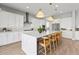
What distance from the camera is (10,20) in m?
6.12

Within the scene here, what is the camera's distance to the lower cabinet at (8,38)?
514cm

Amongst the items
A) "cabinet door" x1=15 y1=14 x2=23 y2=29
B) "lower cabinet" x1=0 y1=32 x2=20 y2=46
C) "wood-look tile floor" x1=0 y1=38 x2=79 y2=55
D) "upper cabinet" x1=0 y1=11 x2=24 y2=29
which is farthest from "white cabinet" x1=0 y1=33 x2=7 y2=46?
"cabinet door" x1=15 y1=14 x2=23 y2=29

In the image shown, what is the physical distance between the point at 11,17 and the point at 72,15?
4388 millimetres

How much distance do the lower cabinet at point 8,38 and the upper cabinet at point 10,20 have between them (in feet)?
1.90

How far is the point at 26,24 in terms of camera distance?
7672mm

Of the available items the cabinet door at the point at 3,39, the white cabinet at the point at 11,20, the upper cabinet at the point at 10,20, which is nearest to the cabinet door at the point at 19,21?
the upper cabinet at the point at 10,20

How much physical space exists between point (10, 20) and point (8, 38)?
1.14m

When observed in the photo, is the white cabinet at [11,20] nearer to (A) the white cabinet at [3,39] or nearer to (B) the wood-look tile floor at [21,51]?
(A) the white cabinet at [3,39]

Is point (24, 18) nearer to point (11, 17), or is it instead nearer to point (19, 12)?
point (19, 12)

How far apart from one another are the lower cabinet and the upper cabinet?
58 centimetres

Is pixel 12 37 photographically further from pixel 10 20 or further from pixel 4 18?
pixel 4 18

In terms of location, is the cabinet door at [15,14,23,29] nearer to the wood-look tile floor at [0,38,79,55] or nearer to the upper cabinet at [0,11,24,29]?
the upper cabinet at [0,11,24,29]

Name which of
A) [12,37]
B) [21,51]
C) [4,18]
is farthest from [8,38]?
[21,51]
